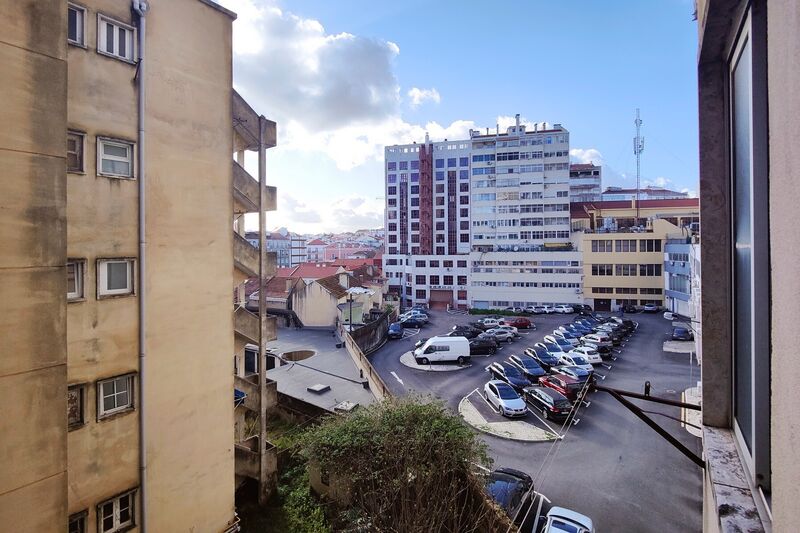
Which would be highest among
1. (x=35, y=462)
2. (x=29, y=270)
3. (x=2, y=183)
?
(x=2, y=183)

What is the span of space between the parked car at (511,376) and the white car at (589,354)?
3.79m

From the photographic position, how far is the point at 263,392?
1113 cm

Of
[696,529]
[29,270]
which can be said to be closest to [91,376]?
[29,270]

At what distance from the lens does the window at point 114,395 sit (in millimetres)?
7109

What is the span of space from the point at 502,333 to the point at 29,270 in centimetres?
2868

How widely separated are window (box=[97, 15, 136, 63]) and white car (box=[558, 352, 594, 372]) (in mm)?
21706

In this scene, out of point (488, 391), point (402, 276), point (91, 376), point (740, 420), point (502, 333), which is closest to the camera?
point (740, 420)

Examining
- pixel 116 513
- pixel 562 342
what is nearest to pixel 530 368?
pixel 562 342

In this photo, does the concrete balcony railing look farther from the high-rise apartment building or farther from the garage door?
the garage door

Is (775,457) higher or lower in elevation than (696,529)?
higher

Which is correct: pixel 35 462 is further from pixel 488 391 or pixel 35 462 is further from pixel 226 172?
pixel 488 391

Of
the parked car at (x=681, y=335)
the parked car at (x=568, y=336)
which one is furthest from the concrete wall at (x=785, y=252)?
the parked car at (x=681, y=335)

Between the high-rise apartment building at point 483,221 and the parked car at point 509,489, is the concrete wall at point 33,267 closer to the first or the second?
the parked car at point 509,489

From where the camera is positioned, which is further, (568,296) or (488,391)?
(568,296)
